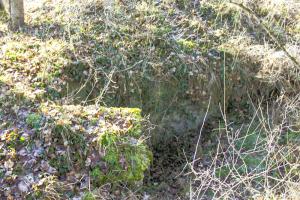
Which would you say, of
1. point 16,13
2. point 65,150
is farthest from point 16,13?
point 65,150

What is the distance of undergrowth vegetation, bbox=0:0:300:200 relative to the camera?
4891 mm

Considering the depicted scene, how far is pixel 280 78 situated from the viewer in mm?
7008

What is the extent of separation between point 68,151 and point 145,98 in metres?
2.17

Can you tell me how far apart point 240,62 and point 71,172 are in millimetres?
3960

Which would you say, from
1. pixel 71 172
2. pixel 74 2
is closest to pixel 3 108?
pixel 71 172

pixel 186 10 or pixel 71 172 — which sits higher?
pixel 186 10

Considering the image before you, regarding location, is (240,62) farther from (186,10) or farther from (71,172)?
(71,172)

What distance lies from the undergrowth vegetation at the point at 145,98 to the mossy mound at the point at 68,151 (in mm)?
13

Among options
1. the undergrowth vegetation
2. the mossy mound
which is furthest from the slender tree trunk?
the mossy mound

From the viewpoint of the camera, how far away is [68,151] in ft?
16.0

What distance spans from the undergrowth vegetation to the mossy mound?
0.01 meters

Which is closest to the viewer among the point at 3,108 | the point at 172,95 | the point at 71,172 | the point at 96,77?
the point at 71,172

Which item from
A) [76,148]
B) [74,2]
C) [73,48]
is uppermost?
[74,2]

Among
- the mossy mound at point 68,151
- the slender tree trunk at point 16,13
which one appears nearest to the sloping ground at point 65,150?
the mossy mound at point 68,151
